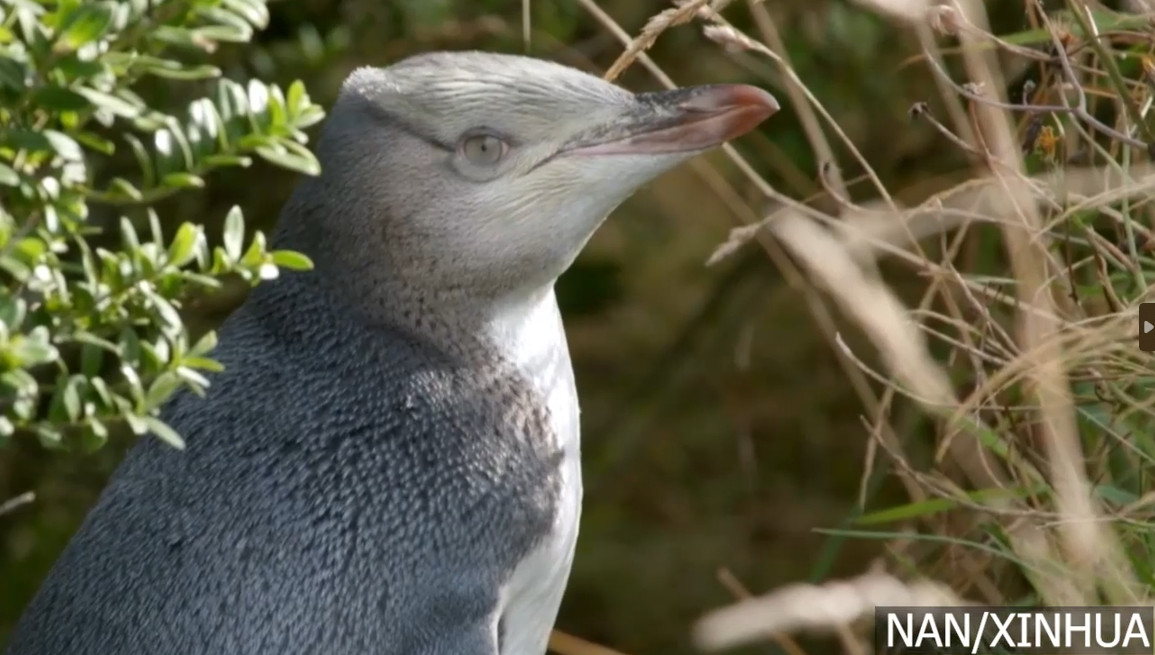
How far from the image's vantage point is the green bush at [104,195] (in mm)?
1656

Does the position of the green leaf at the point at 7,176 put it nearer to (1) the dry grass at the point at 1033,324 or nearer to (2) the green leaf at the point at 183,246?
(2) the green leaf at the point at 183,246

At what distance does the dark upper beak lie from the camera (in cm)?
218

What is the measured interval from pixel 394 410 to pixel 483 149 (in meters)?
0.32

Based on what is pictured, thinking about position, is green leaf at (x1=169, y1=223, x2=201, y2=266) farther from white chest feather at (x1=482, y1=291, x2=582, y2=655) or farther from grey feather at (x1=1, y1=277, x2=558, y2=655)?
white chest feather at (x1=482, y1=291, x2=582, y2=655)

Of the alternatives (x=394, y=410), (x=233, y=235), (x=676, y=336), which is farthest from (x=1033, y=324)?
(x=676, y=336)

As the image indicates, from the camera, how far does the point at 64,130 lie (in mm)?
1815

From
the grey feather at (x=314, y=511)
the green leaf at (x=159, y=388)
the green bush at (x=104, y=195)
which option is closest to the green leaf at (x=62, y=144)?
the green bush at (x=104, y=195)

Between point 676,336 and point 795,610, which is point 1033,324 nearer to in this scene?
point 795,610

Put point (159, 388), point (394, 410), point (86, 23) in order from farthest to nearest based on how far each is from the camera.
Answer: point (394, 410) < point (159, 388) < point (86, 23)

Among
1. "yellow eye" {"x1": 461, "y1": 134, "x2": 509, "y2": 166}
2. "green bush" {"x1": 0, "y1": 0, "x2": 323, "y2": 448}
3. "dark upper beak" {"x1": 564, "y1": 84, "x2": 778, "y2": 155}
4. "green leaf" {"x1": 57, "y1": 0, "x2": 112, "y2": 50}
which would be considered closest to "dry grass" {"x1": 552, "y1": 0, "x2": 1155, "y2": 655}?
"dark upper beak" {"x1": 564, "y1": 84, "x2": 778, "y2": 155}

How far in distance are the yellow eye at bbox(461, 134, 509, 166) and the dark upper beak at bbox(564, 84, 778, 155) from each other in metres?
0.08

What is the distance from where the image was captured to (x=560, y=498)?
A: 2.32 m

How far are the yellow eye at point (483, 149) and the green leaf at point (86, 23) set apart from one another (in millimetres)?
663

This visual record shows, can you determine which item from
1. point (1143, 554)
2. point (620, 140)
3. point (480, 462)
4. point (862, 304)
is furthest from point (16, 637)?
point (1143, 554)
